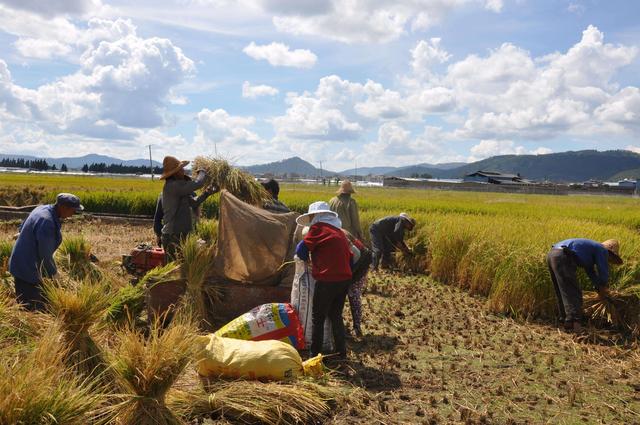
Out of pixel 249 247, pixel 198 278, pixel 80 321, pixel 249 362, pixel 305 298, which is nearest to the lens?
pixel 80 321

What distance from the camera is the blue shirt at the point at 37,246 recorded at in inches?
205

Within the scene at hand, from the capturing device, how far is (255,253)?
647 centimetres

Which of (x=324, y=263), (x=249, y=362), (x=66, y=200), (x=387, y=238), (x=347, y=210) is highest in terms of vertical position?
(x=66, y=200)

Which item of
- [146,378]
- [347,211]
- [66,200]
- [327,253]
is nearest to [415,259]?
[347,211]

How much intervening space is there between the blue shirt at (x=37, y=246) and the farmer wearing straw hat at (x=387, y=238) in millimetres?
6939

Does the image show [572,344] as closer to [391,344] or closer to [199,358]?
[391,344]

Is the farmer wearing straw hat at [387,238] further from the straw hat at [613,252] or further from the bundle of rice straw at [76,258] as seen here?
the bundle of rice straw at [76,258]

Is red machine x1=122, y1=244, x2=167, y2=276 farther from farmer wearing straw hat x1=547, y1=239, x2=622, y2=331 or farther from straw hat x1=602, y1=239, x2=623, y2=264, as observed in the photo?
straw hat x1=602, y1=239, x2=623, y2=264

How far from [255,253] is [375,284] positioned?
4.00 metres

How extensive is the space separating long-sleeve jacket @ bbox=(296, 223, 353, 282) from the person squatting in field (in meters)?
2.04

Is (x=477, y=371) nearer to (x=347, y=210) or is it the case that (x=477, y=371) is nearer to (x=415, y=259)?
(x=347, y=210)

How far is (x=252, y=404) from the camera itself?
4.12 meters

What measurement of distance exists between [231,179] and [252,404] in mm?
3649

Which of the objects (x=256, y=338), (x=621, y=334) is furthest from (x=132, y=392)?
(x=621, y=334)
